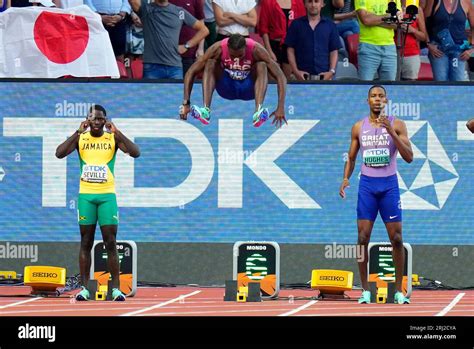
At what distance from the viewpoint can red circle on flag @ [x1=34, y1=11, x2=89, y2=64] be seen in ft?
68.6

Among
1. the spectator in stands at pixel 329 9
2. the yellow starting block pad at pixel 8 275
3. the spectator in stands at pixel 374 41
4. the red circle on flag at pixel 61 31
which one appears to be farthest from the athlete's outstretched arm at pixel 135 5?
the yellow starting block pad at pixel 8 275

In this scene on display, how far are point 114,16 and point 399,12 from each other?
382cm

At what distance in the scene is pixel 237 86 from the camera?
17.3 metres

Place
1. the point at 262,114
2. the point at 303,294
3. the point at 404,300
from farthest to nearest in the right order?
1. the point at 303,294
2. the point at 404,300
3. the point at 262,114

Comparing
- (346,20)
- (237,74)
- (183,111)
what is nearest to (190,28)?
(346,20)

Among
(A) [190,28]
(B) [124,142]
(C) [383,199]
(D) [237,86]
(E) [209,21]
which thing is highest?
(E) [209,21]

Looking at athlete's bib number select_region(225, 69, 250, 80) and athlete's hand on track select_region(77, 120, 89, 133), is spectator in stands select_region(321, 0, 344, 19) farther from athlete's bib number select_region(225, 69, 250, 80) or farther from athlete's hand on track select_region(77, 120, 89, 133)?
athlete's bib number select_region(225, 69, 250, 80)

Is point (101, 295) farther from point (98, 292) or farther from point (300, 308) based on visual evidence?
point (300, 308)

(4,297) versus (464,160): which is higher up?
(464,160)

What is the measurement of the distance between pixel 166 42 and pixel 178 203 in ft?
7.28

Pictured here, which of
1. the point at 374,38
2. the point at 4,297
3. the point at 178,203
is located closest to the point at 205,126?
the point at 178,203

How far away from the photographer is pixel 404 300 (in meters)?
18.6

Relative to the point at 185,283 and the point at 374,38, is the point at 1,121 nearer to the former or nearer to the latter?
the point at 185,283

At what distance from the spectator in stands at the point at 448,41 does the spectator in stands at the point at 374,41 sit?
69 cm
